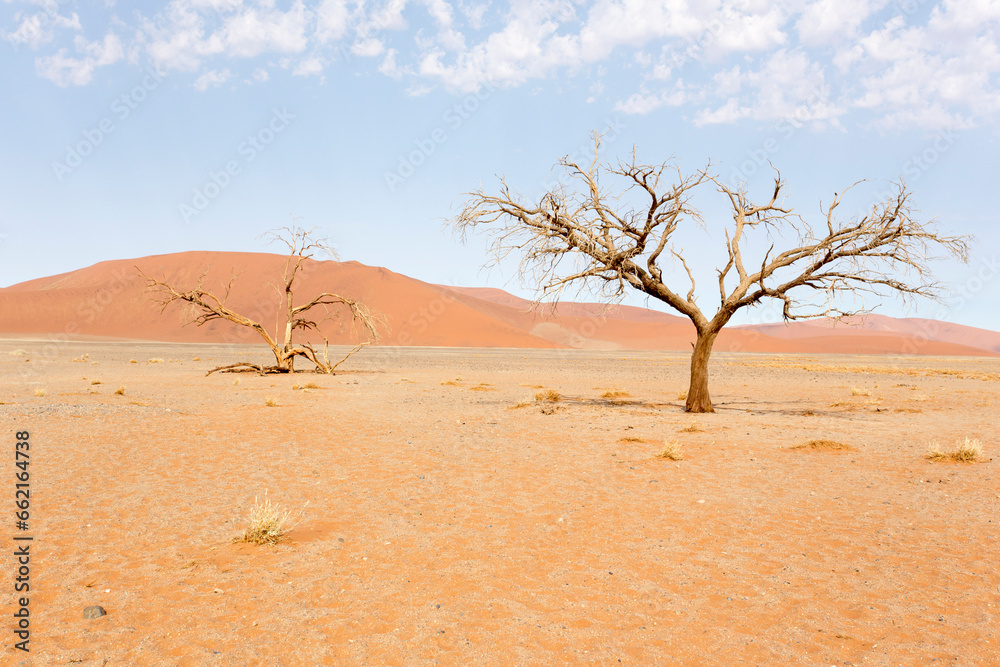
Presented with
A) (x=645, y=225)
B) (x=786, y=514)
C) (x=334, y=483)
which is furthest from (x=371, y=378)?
(x=786, y=514)

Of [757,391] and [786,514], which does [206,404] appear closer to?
[786,514]

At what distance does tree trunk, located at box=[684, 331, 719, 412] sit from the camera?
15.6m

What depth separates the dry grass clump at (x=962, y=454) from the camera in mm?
9648

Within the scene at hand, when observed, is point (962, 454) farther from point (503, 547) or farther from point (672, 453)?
point (503, 547)

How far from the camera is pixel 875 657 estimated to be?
394cm

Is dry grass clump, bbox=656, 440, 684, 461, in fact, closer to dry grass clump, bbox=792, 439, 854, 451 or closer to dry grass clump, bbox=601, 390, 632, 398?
dry grass clump, bbox=792, 439, 854, 451

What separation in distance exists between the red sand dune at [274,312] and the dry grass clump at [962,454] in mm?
79602

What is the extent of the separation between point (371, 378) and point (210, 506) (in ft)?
65.9

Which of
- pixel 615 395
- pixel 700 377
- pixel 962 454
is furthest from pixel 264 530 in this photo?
pixel 615 395

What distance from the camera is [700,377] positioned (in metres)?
15.8

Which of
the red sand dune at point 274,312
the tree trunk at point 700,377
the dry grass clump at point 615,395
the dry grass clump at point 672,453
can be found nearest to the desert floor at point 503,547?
the dry grass clump at point 672,453

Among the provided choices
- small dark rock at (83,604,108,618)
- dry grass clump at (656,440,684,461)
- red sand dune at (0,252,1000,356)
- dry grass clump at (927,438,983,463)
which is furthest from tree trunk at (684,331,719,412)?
red sand dune at (0,252,1000,356)

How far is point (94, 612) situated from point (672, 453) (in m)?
8.03

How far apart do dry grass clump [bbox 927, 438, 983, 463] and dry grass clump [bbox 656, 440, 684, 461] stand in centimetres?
407
